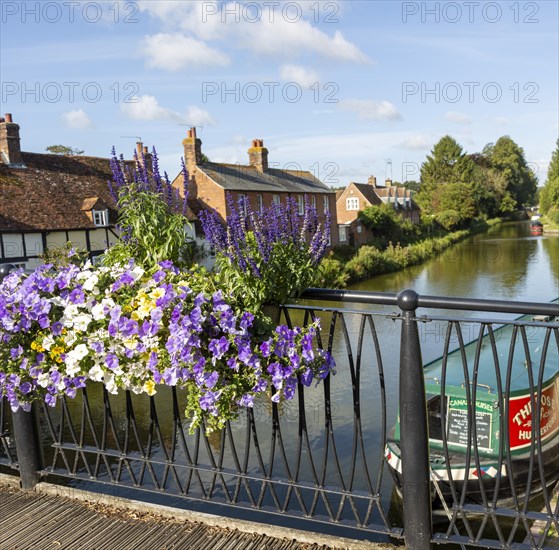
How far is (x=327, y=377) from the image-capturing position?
3.02 metres

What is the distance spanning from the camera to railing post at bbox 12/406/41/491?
12.3 ft

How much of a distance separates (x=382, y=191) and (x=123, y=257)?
2377 inches

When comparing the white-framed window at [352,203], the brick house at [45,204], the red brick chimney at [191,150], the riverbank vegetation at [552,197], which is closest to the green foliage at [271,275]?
the brick house at [45,204]

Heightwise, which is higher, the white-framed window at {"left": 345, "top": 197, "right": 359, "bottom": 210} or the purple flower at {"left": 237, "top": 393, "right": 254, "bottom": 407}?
the white-framed window at {"left": 345, "top": 197, "right": 359, "bottom": 210}

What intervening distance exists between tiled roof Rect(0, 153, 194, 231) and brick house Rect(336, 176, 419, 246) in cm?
1917

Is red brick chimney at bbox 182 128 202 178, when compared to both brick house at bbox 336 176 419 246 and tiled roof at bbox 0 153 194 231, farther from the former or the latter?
brick house at bbox 336 176 419 246

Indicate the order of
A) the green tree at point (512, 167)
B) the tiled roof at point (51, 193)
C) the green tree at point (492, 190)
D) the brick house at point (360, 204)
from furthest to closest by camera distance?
the green tree at point (512, 167) < the green tree at point (492, 190) < the brick house at point (360, 204) < the tiled roof at point (51, 193)

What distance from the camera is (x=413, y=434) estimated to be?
278 cm

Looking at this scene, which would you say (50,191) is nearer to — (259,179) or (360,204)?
(259,179)

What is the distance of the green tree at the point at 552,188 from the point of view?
66125 millimetres

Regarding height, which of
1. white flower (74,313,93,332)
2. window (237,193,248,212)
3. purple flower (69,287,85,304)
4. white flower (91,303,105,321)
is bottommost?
white flower (74,313,93,332)

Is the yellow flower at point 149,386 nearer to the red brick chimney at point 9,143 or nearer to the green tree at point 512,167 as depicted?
the red brick chimney at point 9,143

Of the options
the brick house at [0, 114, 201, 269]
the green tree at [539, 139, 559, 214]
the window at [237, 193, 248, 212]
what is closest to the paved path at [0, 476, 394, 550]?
the window at [237, 193, 248, 212]

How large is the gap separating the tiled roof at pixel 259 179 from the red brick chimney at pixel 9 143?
31.9 ft
